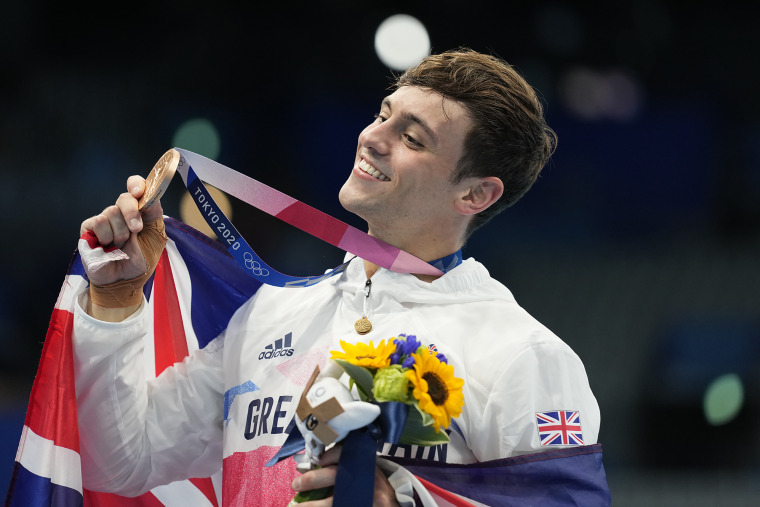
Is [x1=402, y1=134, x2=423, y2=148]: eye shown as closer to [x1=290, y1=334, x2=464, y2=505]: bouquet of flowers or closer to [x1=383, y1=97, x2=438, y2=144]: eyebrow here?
[x1=383, y1=97, x2=438, y2=144]: eyebrow

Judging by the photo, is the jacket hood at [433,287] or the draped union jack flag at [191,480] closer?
the draped union jack flag at [191,480]

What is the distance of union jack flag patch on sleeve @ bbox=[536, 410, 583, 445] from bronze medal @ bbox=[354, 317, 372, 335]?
48cm

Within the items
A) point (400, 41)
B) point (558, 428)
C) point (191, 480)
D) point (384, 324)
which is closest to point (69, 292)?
point (191, 480)

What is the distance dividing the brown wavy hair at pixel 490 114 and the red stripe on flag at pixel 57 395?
110 cm

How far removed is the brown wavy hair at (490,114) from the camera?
238 centimetres

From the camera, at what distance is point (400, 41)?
218 inches

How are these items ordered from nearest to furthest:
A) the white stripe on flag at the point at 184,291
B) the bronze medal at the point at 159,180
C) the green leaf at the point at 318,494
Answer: the green leaf at the point at 318,494 < the bronze medal at the point at 159,180 < the white stripe on flag at the point at 184,291

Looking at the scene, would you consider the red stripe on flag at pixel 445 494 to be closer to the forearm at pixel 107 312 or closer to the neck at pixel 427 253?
the neck at pixel 427 253

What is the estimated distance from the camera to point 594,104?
5484 millimetres

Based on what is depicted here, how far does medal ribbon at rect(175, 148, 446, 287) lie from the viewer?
2.26m

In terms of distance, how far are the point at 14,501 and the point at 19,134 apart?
11.6ft

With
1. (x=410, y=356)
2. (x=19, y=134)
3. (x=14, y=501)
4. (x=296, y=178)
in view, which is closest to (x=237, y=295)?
(x=14, y=501)

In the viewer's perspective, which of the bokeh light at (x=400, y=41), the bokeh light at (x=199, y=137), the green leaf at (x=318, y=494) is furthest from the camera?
the bokeh light at (x=400, y=41)

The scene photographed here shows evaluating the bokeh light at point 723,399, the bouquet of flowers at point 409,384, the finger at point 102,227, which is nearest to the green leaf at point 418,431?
the bouquet of flowers at point 409,384
